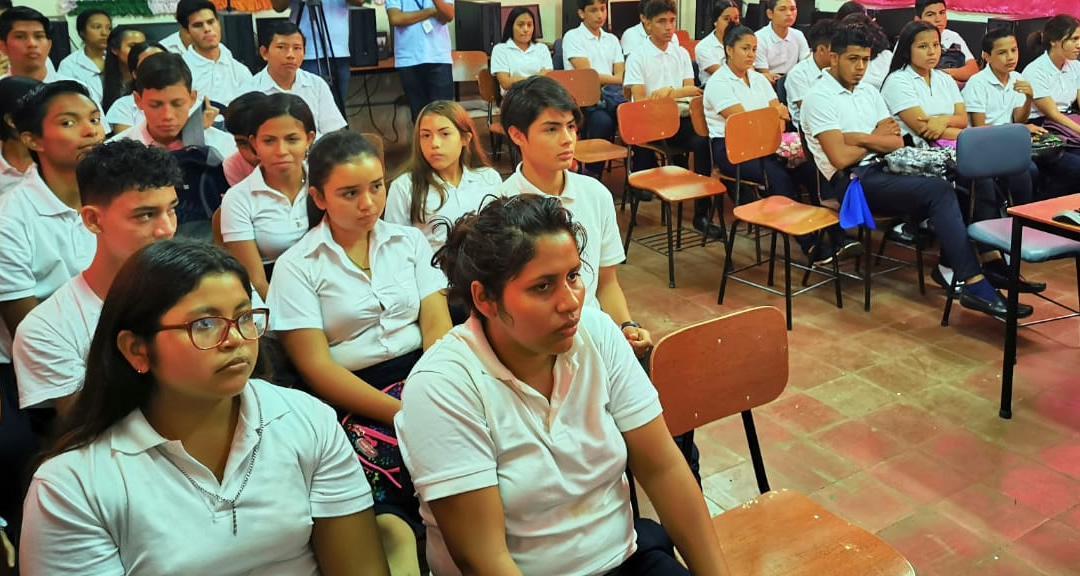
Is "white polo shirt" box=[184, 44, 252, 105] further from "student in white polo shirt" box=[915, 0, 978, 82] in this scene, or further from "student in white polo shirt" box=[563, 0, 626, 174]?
"student in white polo shirt" box=[915, 0, 978, 82]

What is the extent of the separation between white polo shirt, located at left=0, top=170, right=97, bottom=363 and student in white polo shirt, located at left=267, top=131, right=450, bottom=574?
610 millimetres

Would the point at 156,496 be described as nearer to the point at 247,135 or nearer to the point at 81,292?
the point at 81,292

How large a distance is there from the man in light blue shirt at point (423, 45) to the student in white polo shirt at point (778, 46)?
2359 mm

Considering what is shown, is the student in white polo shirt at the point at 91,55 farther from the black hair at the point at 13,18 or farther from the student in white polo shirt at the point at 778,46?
the student in white polo shirt at the point at 778,46

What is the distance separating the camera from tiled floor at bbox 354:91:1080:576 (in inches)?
89.0

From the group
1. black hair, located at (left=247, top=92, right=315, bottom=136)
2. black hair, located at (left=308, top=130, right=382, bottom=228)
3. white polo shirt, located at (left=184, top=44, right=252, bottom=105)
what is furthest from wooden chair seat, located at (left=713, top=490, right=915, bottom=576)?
white polo shirt, located at (left=184, top=44, right=252, bottom=105)

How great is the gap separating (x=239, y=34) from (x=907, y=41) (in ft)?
13.8

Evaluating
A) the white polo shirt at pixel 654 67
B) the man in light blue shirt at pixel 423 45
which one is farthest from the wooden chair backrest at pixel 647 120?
the man in light blue shirt at pixel 423 45

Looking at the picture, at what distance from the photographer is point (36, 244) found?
209 centimetres

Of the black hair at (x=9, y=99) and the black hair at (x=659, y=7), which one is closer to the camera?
the black hair at (x=9, y=99)

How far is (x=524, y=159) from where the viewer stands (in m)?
2.43

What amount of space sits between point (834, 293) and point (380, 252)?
257 cm

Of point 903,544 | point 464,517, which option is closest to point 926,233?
point 903,544

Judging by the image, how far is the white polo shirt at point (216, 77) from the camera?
425 centimetres
